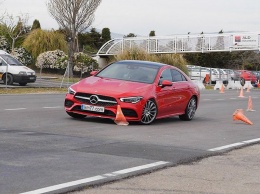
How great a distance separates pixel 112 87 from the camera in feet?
46.4

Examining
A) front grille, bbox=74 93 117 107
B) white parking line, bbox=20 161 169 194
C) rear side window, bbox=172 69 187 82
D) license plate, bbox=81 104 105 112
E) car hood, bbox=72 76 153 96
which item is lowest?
white parking line, bbox=20 161 169 194

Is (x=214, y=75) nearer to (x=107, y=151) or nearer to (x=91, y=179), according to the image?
(x=107, y=151)

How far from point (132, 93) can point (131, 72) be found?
4.28 ft

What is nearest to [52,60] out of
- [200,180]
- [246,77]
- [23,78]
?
[246,77]

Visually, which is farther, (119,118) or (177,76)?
(177,76)

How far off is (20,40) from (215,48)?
58.8ft

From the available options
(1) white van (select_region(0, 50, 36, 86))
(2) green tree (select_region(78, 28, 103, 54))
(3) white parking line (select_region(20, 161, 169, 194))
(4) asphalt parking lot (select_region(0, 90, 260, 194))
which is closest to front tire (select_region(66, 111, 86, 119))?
(4) asphalt parking lot (select_region(0, 90, 260, 194))

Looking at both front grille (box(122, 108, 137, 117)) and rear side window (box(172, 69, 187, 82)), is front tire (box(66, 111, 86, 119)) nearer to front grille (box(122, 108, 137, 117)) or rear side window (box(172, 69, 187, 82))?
front grille (box(122, 108, 137, 117))

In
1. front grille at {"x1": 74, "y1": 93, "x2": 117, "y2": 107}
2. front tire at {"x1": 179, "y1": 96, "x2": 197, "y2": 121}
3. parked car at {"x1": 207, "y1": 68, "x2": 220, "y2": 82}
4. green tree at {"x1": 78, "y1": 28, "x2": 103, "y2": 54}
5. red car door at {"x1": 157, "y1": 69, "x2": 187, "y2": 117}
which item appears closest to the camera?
front grille at {"x1": 74, "y1": 93, "x2": 117, "y2": 107}

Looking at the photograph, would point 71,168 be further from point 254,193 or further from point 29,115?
point 29,115

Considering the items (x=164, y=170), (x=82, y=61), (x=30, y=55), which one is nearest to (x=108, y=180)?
(x=164, y=170)

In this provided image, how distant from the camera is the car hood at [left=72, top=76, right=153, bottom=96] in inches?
551

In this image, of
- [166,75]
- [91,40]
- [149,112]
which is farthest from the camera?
[91,40]

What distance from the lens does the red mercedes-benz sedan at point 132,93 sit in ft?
45.8
